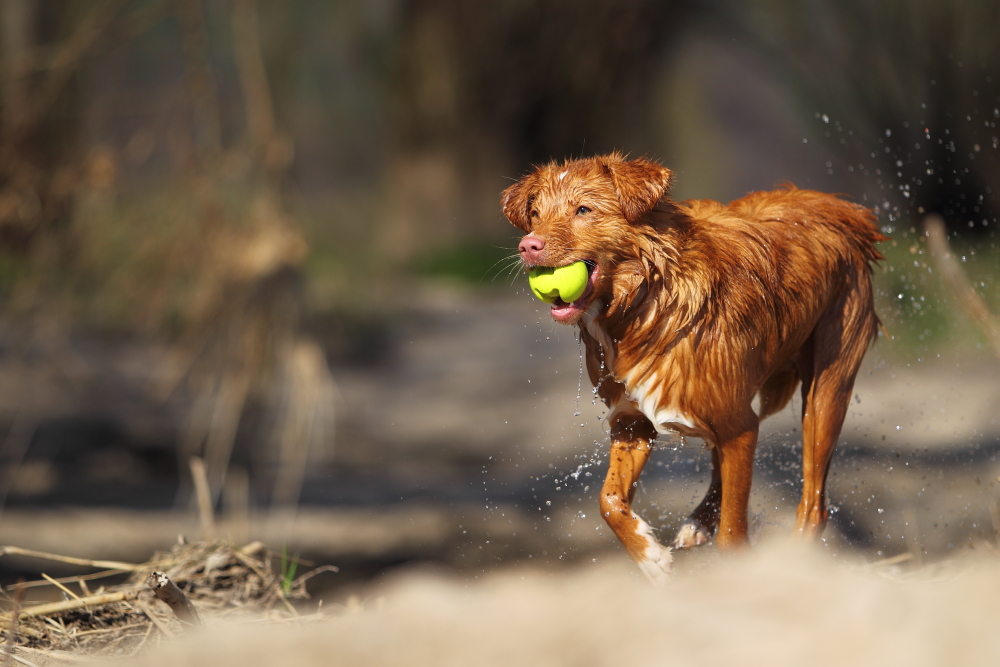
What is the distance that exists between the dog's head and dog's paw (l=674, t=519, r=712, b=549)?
0.96 m

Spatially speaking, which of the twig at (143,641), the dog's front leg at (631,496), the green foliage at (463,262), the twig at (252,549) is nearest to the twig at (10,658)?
the twig at (143,641)

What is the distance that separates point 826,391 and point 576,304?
1.03 m

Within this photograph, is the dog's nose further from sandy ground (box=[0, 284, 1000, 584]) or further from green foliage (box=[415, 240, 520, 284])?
green foliage (box=[415, 240, 520, 284])

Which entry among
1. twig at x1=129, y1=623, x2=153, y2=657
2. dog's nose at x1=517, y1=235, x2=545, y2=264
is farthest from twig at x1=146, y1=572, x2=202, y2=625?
dog's nose at x1=517, y1=235, x2=545, y2=264

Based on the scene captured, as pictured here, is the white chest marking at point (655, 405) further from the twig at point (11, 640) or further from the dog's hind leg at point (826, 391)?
the twig at point (11, 640)

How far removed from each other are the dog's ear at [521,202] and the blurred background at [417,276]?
1.66ft

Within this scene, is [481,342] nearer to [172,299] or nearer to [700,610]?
[172,299]

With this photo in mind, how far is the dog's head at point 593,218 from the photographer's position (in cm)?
256

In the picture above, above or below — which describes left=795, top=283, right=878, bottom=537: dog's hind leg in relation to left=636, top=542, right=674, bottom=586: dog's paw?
above

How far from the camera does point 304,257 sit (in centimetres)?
757

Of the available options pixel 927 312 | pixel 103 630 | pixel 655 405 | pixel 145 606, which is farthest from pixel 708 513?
pixel 927 312

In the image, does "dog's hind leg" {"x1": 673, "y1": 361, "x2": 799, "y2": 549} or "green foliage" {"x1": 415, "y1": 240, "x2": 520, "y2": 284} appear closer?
"dog's hind leg" {"x1": 673, "y1": 361, "x2": 799, "y2": 549}

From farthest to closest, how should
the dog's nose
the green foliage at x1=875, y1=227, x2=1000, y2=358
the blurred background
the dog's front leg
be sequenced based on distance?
the green foliage at x1=875, y1=227, x2=1000, y2=358
the blurred background
the dog's front leg
the dog's nose

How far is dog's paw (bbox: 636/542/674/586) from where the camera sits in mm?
2719
